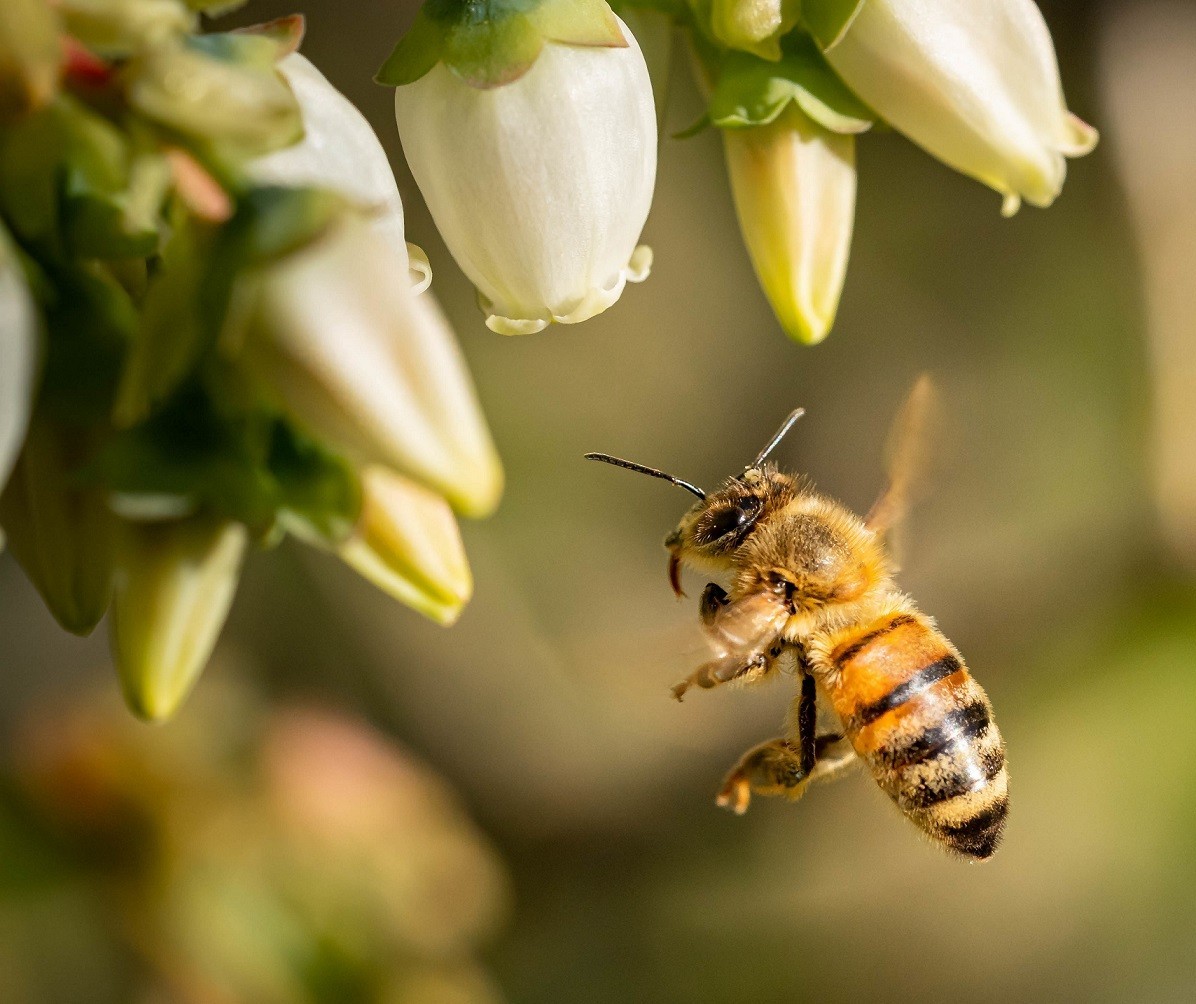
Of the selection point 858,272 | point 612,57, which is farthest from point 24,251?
point 858,272

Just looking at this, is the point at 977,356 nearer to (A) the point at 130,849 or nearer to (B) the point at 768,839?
(B) the point at 768,839

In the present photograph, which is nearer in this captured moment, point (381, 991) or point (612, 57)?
point (612, 57)

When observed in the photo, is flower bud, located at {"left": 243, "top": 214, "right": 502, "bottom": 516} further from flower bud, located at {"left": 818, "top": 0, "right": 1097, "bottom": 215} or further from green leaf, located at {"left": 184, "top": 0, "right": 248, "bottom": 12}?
flower bud, located at {"left": 818, "top": 0, "right": 1097, "bottom": 215}

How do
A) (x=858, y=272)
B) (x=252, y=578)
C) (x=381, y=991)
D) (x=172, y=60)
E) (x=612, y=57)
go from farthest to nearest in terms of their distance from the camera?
(x=858, y=272), (x=252, y=578), (x=381, y=991), (x=612, y=57), (x=172, y=60)

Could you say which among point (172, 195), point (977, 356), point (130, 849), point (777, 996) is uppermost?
point (172, 195)

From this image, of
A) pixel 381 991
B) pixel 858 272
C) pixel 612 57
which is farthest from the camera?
pixel 858 272

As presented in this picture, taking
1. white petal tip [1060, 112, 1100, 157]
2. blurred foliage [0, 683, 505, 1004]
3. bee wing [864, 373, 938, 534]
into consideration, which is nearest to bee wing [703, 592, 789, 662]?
bee wing [864, 373, 938, 534]

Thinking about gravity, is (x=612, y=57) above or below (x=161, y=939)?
above
